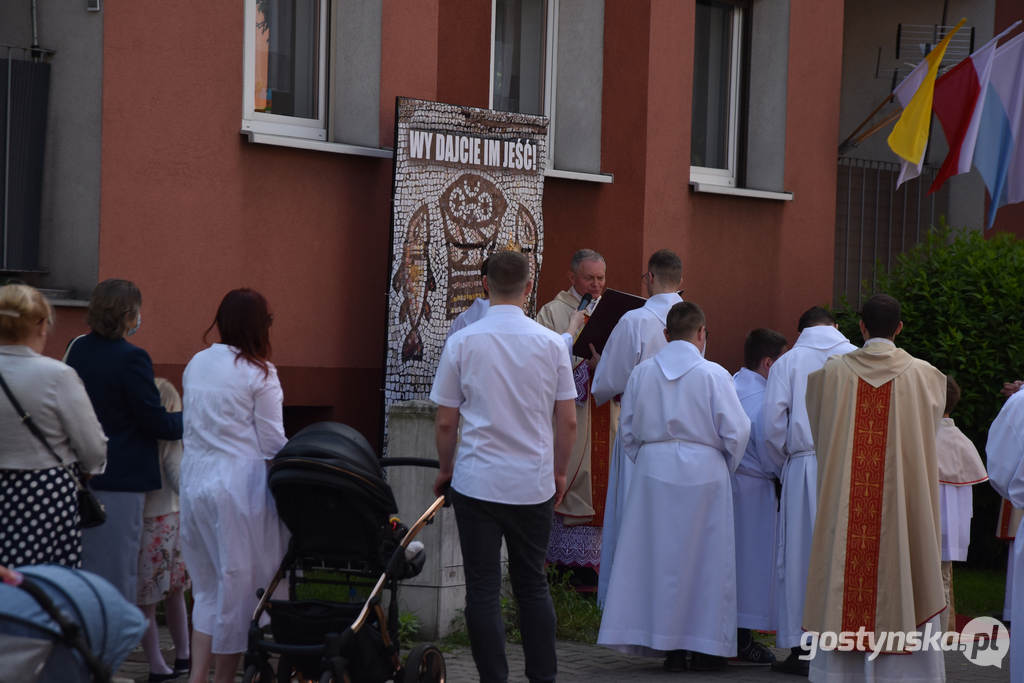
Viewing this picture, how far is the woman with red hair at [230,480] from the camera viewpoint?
640 centimetres

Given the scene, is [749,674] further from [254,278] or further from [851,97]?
[851,97]

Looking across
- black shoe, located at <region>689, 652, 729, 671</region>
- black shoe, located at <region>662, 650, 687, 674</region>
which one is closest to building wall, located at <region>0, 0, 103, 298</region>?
black shoe, located at <region>662, 650, 687, 674</region>

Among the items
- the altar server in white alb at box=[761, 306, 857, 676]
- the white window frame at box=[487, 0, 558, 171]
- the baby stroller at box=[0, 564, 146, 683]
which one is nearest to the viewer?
the baby stroller at box=[0, 564, 146, 683]

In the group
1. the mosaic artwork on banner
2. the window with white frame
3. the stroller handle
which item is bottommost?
the stroller handle

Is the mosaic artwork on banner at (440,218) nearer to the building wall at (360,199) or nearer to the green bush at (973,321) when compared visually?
the building wall at (360,199)

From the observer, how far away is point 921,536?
757 centimetres

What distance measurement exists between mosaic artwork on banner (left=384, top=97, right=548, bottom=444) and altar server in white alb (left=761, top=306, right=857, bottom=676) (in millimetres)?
2743

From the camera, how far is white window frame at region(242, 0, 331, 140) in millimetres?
10188

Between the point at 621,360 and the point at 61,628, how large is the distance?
19.3ft

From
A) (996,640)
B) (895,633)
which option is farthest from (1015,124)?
(895,633)

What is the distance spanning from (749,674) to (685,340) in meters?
1.96

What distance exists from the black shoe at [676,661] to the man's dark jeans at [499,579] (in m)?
1.69

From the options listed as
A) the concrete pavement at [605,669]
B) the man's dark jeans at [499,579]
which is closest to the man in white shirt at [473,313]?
the concrete pavement at [605,669]

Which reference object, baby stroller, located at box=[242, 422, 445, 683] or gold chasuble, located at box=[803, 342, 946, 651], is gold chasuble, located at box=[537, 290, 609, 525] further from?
baby stroller, located at box=[242, 422, 445, 683]
